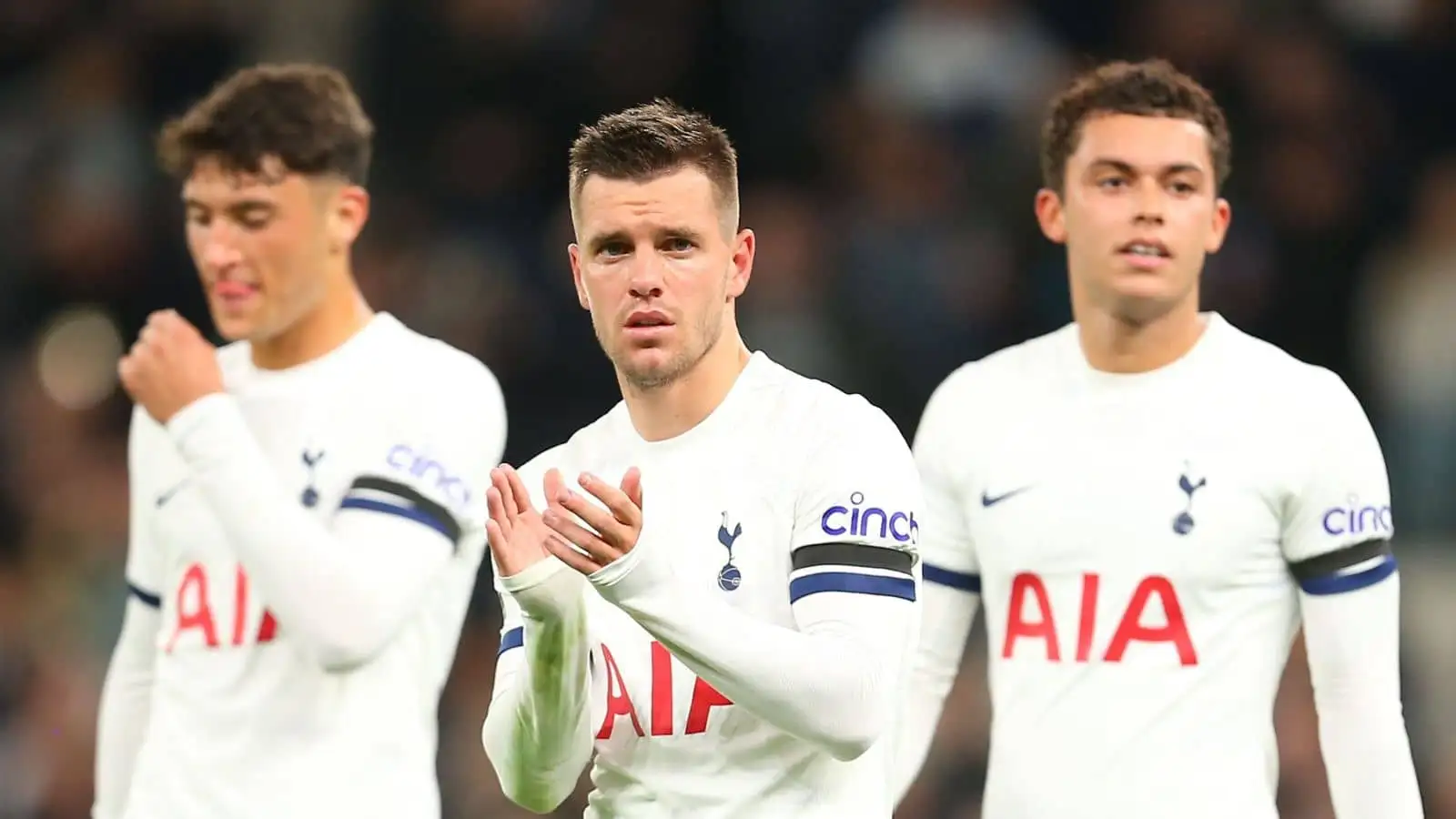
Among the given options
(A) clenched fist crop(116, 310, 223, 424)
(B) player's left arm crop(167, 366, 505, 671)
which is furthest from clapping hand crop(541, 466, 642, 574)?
(A) clenched fist crop(116, 310, 223, 424)

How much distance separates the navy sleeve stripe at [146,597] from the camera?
17.1 ft

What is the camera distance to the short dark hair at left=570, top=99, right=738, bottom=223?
3973 millimetres

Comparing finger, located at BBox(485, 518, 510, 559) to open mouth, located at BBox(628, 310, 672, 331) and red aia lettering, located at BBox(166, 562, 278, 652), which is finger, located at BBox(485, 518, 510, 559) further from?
red aia lettering, located at BBox(166, 562, 278, 652)

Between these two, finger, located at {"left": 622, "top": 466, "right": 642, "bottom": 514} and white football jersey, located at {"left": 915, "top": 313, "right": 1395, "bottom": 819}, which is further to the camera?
white football jersey, located at {"left": 915, "top": 313, "right": 1395, "bottom": 819}

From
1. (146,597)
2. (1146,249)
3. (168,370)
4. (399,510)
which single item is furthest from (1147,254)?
(146,597)

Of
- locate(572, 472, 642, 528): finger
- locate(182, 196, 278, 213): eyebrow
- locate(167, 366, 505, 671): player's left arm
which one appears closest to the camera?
locate(572, 472, 642, 528): finger

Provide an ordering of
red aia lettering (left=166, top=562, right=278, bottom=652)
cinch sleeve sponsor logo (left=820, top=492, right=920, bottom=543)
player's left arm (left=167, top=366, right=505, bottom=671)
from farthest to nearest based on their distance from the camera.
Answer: red aia lettering (left=166, top=562, right=278, bottom=652) < player's left arm (left=167, top=366, right=505, bottom=671) < cinch sleeve sponsor logo (left=820, top=492, right=920, bottom=543)

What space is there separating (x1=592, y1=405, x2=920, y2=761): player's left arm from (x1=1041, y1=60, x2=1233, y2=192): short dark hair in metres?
1.41

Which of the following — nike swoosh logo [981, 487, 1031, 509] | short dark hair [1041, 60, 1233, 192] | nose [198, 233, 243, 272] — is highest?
short dark hair [1041, 60, 1233, 192]

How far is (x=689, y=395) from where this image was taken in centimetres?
407

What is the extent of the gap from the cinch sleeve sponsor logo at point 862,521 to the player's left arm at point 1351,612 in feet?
4.11

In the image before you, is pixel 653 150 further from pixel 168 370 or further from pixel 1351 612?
pixel 1351 612

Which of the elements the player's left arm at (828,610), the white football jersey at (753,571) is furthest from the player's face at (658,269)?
the player's left arm at (828,610)

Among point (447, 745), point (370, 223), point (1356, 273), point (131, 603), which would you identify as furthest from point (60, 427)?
point (1356, 273)
